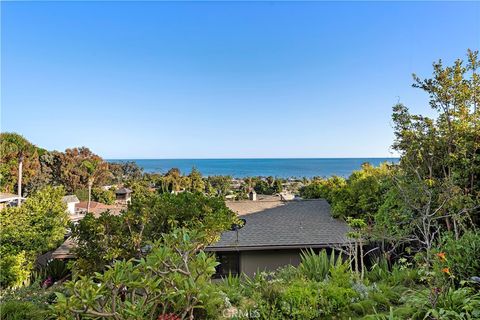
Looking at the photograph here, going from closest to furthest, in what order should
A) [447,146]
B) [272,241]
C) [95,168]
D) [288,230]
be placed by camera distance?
[447,146] < [272,241] < [288,230] < [95,168]

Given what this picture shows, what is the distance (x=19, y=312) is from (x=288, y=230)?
8342 mm

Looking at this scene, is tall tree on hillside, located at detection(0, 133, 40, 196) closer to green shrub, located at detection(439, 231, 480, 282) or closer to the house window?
the house window

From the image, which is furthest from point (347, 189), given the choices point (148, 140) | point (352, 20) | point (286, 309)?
point (148, 140)

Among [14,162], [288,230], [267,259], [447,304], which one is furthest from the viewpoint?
[14,162]

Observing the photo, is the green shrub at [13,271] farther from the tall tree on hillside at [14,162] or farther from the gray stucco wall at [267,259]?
the tall tree on hillside at [14,162]

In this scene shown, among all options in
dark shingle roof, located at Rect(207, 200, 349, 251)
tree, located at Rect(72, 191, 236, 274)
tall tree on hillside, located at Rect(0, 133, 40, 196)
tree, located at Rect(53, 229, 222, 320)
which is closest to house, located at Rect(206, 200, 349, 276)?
dark shingle roof, located at Rect(207, 200, 349, 251)

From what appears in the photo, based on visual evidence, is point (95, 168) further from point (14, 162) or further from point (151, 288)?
point (151, 288)

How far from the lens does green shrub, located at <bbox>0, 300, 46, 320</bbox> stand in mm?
4009

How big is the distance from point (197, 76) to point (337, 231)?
14298mm

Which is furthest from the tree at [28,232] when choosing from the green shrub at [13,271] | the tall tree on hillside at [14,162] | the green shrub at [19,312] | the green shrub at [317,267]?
the tall tree on hillside at [14,162]

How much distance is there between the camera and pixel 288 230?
10742 millimetres

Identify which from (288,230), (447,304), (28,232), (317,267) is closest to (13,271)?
(28,232)

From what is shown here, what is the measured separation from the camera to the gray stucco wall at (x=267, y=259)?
9.87 meters

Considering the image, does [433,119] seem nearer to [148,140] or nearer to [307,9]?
[307,9]
